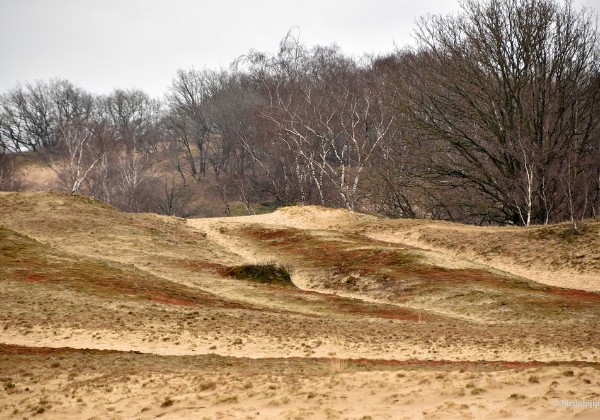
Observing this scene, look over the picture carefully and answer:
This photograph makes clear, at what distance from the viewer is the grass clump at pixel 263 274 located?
35.1 metres

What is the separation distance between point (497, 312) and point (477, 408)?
17213 mm

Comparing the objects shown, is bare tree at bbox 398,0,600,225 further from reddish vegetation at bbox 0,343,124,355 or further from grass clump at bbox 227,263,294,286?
reddish vegetation at bbox 0,343,124,355

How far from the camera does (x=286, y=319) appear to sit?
23641 millimetres

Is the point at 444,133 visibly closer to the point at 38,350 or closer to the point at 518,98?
the point at 518,98

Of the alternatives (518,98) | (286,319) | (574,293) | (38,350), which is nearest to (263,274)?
(286,319)

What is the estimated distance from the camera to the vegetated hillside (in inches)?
488

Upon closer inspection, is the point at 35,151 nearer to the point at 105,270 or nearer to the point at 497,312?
the point at 105,270

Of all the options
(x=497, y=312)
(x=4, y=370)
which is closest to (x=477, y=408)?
(x=4, y=370)

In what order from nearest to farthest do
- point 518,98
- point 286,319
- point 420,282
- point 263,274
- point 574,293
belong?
Result: point 286,319 < point 574,293 < point 420,282 < point 263,274 < point 518,98

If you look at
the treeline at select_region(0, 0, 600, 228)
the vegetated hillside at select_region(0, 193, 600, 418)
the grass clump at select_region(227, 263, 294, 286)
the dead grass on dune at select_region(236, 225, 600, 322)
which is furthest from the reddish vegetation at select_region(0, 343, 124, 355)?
the treeline at select_region(0, 0, 600, 228)

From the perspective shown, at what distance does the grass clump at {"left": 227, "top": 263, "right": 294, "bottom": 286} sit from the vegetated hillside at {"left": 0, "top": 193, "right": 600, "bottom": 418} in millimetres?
155

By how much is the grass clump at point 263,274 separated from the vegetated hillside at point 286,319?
0.16 meters

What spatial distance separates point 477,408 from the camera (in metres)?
10.4

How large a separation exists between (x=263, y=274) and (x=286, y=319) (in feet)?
38.9
